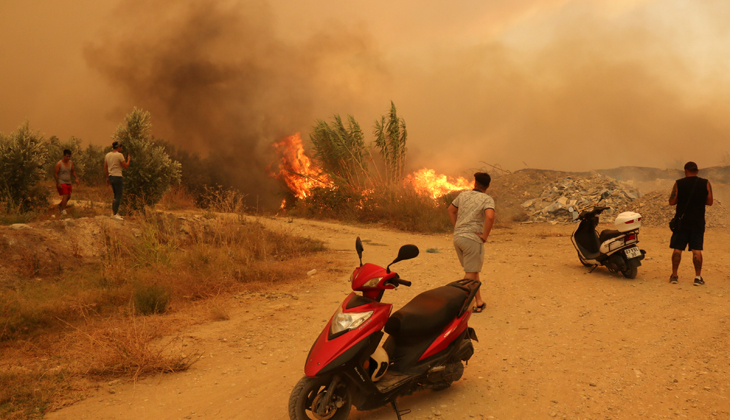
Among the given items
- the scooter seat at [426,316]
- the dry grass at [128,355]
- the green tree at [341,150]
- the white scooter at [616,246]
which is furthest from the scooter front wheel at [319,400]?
the green tree at [341,150]

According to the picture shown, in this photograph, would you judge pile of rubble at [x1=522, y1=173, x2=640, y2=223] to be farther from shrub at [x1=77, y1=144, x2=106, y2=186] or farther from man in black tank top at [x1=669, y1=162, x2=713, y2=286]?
shrub at [x1=77, y1=144, x2=106, y2=186]

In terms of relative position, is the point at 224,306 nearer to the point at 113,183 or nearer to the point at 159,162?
the point at 113,183

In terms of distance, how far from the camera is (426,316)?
3.48 m

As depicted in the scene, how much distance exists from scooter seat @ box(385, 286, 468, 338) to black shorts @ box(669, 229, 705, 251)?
5204mm

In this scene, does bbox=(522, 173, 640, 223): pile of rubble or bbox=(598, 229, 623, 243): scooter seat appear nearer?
bbox=(598, 229, 623, 243): scooter seat

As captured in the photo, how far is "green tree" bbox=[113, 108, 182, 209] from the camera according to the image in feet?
41.2

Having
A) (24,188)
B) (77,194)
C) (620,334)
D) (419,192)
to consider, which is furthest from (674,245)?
(77,194)

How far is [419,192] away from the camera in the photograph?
51.8 ft

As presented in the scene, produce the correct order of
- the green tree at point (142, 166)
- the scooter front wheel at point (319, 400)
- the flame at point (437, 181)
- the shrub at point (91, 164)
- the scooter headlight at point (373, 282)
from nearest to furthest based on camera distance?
1. the scooter front wheel at point (319, 400)
2. the scooter headlight at point (373, 282)
3. the green tree at point (142, 166)
4. the shrub at point (91, 164)
5. the flame at point (437, 181)

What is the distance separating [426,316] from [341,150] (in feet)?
47.6

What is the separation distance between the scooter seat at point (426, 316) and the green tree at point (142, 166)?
33.6ft

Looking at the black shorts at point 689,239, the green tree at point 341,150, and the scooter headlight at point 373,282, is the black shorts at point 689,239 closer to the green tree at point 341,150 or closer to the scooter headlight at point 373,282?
the scooter headlight at point 373,282

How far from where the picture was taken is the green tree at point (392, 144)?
58.0 feet

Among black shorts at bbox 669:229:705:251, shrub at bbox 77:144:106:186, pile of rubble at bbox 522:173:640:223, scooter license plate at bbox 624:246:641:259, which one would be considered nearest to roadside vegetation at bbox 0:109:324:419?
scooter license plate at bbox 624:246:641:259
